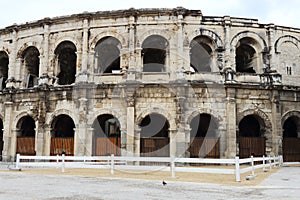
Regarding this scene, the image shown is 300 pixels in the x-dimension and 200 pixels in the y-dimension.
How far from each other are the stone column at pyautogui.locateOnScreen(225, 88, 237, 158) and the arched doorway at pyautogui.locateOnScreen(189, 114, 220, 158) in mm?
612

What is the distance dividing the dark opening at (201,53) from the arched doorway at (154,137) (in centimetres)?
442

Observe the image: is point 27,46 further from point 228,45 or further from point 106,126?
point 228,45

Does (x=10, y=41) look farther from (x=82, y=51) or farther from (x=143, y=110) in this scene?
(x=143, y=110)

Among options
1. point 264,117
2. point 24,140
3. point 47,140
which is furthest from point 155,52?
point 24,140

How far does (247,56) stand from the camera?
64.7ft

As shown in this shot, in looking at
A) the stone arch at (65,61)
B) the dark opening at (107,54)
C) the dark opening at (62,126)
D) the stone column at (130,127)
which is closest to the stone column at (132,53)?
the dark opening at (107,54)

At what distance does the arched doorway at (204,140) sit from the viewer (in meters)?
17.0

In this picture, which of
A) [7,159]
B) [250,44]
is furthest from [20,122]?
[250,44]

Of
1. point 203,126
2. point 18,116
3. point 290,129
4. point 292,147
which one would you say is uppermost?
point 18,116

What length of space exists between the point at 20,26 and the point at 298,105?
1705 centimetres

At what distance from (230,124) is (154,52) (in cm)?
681

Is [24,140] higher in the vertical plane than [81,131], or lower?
lower

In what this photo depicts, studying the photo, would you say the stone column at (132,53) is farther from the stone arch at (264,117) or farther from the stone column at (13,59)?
the stone column at (13,59)

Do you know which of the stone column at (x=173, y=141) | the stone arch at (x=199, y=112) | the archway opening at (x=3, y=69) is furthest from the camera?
the archway opening at (x=3, y=69)
